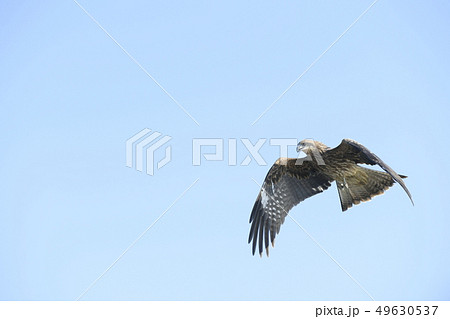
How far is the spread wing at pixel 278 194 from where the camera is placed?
419 inches

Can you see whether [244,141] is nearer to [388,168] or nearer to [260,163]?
[260,163]

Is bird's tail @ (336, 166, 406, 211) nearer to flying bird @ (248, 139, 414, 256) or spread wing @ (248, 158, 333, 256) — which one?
flying bird @ (248, 139, 414, 256)

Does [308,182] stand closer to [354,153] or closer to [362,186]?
[362,186]

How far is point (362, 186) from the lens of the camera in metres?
10.4

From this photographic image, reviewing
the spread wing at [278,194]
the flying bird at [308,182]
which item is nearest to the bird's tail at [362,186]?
the flying bird at [308,182]

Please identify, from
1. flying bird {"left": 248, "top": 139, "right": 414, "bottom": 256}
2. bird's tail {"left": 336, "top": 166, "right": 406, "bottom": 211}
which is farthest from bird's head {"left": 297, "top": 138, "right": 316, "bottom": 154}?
bird's tail {"left": 336, "top": 166, "right": 406, "bottom": 211}

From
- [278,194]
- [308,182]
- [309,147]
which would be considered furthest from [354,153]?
[278,194]

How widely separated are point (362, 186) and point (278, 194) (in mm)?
1488

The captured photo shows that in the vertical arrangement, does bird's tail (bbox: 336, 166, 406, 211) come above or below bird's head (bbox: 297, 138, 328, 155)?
below

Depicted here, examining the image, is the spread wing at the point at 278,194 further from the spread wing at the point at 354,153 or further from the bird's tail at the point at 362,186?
the spread wing at the point at 354,153

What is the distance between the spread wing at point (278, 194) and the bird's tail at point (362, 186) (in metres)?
0.36

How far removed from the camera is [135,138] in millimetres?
11812

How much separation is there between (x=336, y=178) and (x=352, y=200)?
467 millimetres

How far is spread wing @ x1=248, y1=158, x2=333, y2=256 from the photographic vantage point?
34.9 feet
